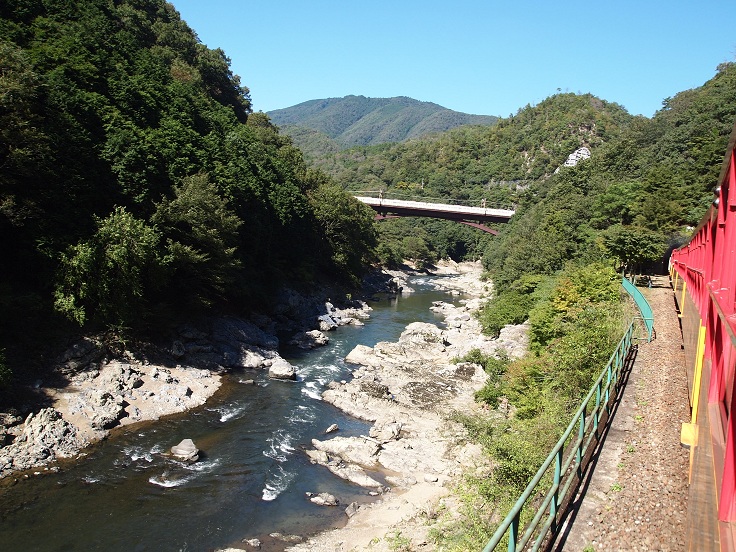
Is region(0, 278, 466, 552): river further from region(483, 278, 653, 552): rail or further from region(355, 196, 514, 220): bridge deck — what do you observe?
region(355, 196, 514, 220): bridge deck

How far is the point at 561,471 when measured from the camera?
6.98 meters

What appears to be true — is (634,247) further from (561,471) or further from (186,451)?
(561,471)

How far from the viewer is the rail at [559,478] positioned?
5352 millimetres

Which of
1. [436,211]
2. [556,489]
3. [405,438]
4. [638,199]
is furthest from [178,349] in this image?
[436,211]

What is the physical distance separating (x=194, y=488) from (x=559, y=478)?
11.8 m

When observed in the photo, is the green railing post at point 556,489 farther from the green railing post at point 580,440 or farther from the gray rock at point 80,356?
the gray rock at point 80,356

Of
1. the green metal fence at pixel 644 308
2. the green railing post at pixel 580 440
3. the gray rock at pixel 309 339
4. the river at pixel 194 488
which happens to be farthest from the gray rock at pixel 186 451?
the green metal fence at pixel 644 308

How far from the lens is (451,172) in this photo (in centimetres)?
11306

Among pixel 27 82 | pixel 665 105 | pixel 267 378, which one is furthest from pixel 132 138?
pixel 665 105

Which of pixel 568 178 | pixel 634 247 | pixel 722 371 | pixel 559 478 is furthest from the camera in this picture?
pixel 568 178

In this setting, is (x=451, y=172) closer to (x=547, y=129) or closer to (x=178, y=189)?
(x=547, y=129)

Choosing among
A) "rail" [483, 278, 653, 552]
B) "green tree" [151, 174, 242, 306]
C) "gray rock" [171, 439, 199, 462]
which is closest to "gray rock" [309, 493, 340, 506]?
"gray rock" [171, 439, 199, 462]

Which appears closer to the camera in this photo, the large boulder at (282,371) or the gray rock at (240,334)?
the large boulder at (282,371)

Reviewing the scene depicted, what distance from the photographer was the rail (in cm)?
535
